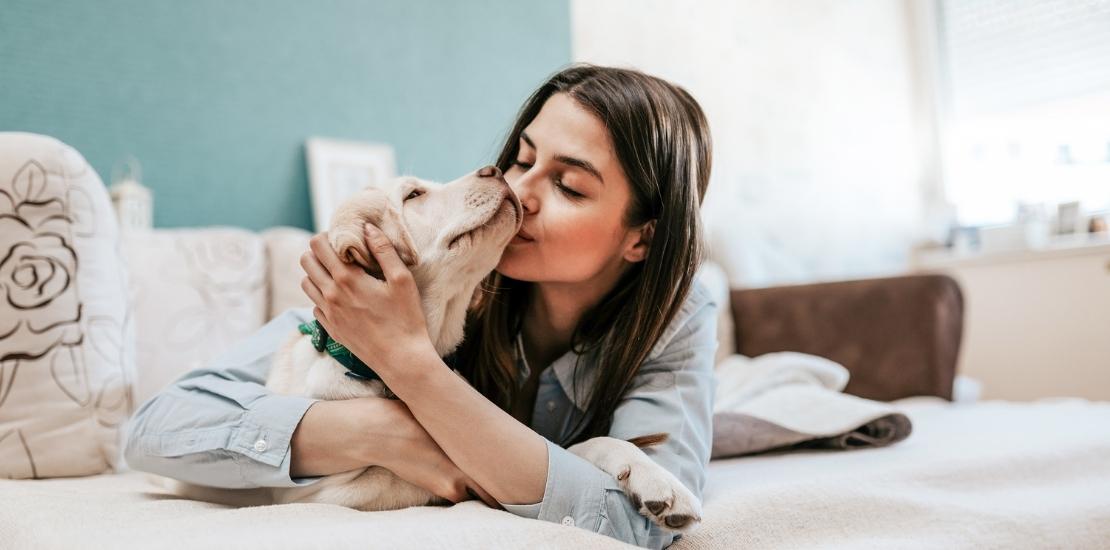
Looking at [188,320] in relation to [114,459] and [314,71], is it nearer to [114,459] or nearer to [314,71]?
[114,459]

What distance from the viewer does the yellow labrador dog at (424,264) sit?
41.3 inches

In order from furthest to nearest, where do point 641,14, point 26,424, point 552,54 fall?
point 641,14 → point 552,54 → point 26,424

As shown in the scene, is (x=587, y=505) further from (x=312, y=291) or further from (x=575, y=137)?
(x=575, y=137)

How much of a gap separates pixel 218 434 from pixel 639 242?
2.47 ft

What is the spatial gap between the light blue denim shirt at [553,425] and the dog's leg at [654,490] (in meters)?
0.02

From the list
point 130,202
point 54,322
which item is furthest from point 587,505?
point 130,202

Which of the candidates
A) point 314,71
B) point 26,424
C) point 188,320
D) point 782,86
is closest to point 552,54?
point 314,71

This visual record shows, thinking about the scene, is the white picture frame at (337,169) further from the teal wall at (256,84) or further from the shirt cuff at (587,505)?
the shirt cuff at (587,505)

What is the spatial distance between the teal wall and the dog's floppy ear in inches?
60.9

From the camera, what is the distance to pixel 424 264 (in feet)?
3.55

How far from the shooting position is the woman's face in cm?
118

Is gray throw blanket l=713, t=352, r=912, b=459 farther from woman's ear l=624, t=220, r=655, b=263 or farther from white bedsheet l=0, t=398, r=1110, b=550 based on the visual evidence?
woman's ear l=624, t=220, r=655, b=263

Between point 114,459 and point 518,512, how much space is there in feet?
3.22

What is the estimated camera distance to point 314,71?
8.59 ft
